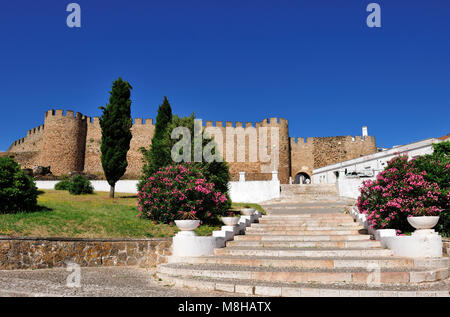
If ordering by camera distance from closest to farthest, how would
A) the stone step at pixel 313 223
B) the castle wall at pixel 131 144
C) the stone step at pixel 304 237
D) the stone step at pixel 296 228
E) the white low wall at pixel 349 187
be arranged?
1. the stone step at pixel 304 237
2. the stone step at pixel 296 228
3. the stone step at pixel 313 223
4. the white low wall at pixel 349 187
5. the castle wall at pixel 131 144

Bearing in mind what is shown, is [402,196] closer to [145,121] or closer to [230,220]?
[230,220]

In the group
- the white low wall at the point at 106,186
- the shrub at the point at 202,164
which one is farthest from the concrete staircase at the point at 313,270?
the white low wall at the point at 106,186

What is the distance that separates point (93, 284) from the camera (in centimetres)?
635

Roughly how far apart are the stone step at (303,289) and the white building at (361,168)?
16.2 meters

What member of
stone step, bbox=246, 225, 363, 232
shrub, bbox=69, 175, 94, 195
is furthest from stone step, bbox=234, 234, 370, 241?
shrub, bbox=69, 175, 94, 195

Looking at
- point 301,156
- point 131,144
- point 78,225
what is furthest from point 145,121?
point 78,225

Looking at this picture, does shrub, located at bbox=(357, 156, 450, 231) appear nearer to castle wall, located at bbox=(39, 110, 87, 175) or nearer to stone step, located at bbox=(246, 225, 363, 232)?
stone step, located at bbox=(246, 225, 363, 232)

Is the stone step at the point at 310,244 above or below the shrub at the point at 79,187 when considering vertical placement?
below

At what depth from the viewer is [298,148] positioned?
45188mm

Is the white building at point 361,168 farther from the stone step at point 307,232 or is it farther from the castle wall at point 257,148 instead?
the stone step at point 307,232

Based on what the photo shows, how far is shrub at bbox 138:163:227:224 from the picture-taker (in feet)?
37.7

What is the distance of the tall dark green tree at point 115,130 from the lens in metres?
19.9

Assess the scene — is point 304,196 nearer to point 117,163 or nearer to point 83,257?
point 117,163

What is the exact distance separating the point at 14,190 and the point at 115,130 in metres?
9.74
